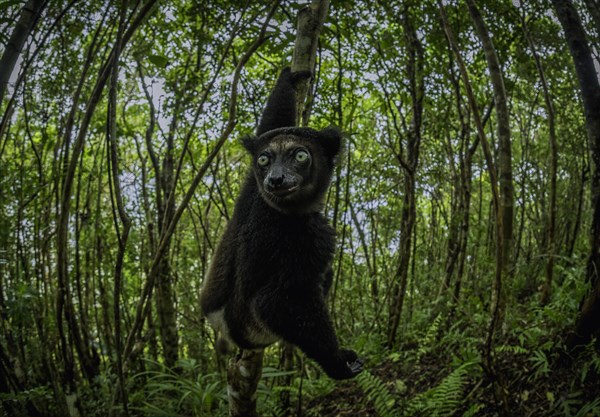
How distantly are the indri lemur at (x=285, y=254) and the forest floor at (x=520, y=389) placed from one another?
48.3 inches

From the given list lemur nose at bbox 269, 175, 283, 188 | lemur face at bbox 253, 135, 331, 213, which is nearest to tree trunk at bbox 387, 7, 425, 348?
lemur face at bbox 253, 135, 331, 213

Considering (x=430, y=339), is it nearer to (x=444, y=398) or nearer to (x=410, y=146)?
(x=444, y=398)

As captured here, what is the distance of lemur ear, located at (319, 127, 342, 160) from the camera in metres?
3.08

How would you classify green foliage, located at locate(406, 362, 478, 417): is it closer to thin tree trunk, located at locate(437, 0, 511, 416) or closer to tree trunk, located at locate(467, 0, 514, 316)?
thin tree trunk, located at locate(437, 0, 511, 416)

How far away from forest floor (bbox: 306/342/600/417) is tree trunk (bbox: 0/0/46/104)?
3483 mm

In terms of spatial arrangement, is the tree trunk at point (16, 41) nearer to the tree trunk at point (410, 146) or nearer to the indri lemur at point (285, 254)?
the indri lemur at point (285, 254)

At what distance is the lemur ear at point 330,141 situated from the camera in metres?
3.08

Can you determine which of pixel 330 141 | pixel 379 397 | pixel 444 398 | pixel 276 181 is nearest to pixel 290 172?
pixel 276 181

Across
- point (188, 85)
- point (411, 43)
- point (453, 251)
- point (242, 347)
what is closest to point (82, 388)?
point (242, 347)

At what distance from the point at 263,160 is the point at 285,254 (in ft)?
2.14

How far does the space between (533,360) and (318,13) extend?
3.07m

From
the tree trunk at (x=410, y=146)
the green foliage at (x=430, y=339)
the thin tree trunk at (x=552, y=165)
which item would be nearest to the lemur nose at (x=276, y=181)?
the tree trunk at (x=410, y=146)

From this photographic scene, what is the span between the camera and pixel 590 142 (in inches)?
124

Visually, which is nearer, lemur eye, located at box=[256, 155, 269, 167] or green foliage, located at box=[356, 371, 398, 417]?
lemur eye, located at box=[256, 155, 269, 167]
